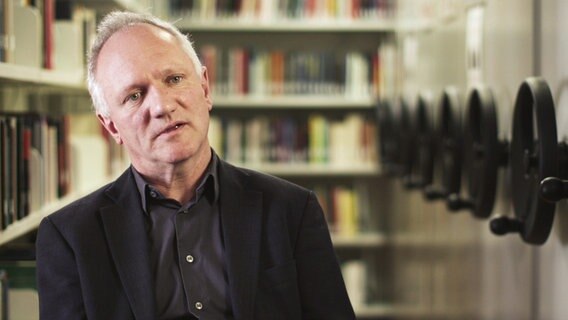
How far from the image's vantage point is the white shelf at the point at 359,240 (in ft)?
15.9

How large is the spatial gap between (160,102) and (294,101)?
130 inches

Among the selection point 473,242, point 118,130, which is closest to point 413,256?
point 473,242

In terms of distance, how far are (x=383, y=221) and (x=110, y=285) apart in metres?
3.74

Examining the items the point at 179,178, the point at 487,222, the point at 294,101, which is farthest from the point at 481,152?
the point at 294,101

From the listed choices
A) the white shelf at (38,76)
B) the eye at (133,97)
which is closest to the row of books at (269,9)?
the white shelf at (38,76)

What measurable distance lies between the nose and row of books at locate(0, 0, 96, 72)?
2.15ft

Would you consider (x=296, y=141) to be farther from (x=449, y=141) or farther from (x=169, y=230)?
(x=169, y=230)

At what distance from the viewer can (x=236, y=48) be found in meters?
5.04

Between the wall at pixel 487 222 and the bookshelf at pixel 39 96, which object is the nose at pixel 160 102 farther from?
Answer: the wall at pixel 487 222

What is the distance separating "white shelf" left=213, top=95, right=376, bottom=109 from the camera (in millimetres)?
4719

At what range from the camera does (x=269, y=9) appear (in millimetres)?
4738

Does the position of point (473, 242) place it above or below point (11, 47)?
below

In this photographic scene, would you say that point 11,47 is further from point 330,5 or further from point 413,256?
point 330,5

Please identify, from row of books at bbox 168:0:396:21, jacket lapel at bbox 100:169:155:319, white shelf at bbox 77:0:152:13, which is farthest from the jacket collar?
row of books at bbox 168:0:396:21
